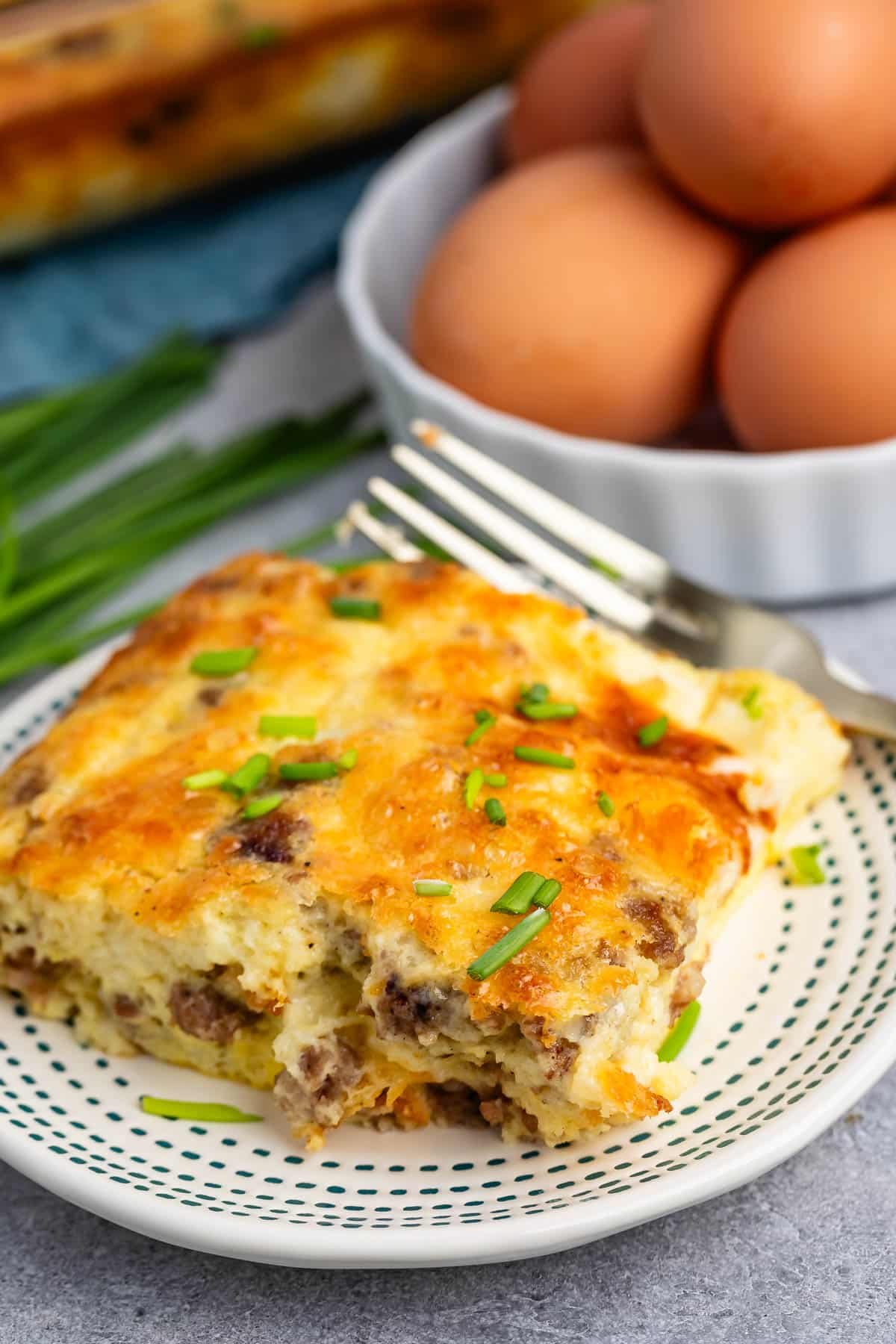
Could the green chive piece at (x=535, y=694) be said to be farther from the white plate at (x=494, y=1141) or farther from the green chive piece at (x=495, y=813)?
the white plate at (x=494, y=1141)

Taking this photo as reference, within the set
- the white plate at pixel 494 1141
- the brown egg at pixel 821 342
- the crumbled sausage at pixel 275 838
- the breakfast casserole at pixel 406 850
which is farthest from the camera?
the brown egg at pixel 821 342

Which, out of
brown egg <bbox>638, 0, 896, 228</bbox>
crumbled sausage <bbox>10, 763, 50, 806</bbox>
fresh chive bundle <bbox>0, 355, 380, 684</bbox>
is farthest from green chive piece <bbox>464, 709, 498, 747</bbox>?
brown egg <bbox>638, 0, 896, 228</bbox>

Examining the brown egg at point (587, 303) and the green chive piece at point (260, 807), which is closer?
the green chive piece at point (260, 807)

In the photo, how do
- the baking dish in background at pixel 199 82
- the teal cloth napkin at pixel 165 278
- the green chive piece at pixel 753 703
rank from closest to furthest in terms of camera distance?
the green chive piece at pixel 753 703 < the baking dish in background at pixel 199 82 < the teal cloth napkin at pixel 165 278

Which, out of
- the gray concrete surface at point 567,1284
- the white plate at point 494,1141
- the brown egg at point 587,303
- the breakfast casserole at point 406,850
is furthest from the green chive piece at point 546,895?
the brown egg at point 587,303

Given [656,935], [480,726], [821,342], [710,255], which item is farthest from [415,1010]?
[710,255]

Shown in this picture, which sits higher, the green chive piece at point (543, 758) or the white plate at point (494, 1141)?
the green chive piece at point (543, 758)

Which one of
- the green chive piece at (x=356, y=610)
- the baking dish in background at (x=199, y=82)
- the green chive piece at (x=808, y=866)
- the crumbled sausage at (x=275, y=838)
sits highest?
the baking dish in background at (x=199, y=82)
